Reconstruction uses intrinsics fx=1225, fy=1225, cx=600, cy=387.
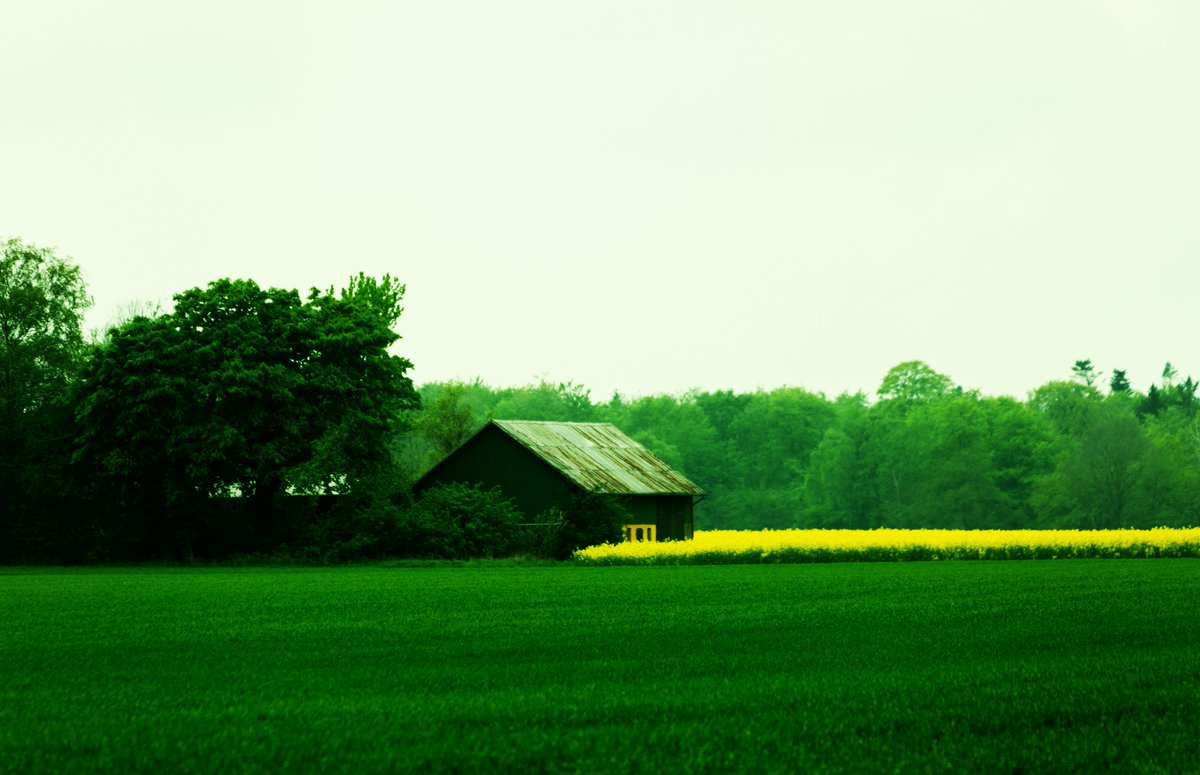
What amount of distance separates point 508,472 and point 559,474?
9.98 ft

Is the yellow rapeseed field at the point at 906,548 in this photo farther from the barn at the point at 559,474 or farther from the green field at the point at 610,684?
the green field at the point at 610,684

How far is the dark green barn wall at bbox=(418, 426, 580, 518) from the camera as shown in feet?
171

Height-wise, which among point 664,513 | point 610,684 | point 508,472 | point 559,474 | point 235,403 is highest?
point 235,403

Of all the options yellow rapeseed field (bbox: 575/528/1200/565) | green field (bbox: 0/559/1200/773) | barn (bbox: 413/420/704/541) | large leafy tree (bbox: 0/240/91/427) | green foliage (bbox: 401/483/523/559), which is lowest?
green field (bbox: 0/559/1200/773)

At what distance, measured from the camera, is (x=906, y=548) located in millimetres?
43281

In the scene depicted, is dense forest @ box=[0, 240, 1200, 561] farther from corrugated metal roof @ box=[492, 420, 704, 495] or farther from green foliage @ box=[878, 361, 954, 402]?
green foliage @ box=[878, 361, 954, 402]

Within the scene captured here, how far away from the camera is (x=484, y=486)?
177 feet

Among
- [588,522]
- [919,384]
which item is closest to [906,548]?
[588,522]

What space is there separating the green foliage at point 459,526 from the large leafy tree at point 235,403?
107 inches

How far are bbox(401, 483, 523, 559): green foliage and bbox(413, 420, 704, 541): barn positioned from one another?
11.7ft

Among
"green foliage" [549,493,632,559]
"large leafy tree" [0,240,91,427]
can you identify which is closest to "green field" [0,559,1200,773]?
"green foliage" [549,493,632,559]

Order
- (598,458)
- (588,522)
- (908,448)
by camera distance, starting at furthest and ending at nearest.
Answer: (908,448) → (598,458) → (588,522)

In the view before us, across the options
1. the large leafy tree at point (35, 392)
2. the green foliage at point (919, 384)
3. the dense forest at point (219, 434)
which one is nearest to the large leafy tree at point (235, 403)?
the dense forest at point (219, 434)

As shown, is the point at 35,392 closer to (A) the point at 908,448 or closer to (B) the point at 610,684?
(B) the point at 610,684
